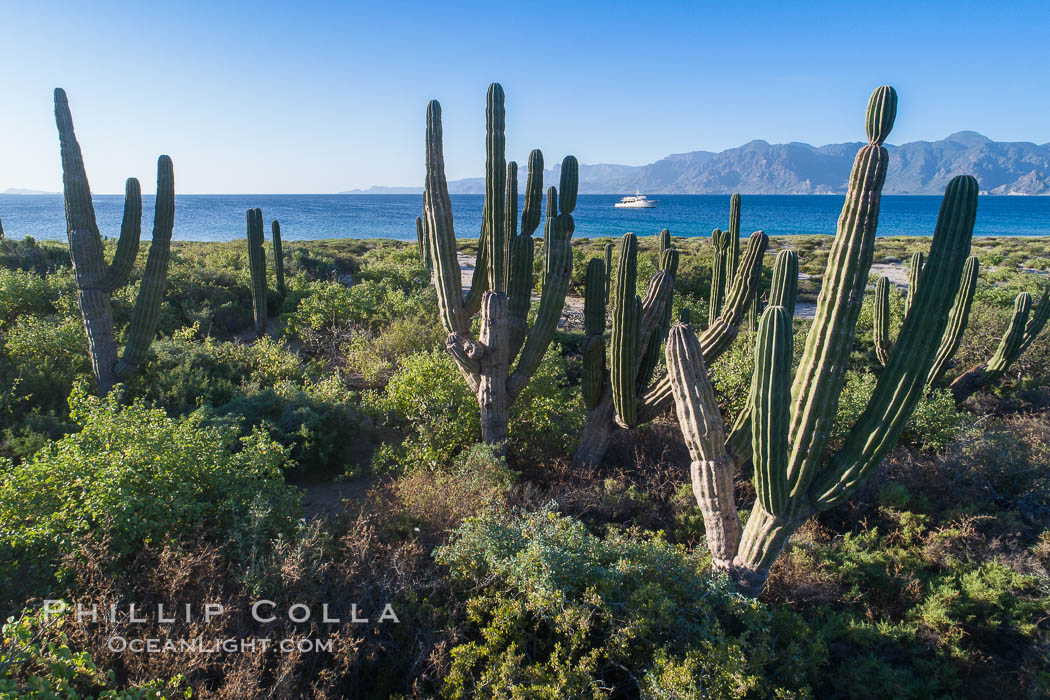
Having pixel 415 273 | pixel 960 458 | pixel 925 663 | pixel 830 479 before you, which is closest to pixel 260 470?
pixel 830 479

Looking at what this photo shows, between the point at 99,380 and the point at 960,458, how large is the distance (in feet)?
39.9

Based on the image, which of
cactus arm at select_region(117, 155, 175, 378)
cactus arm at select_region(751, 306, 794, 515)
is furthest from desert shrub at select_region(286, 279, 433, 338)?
cactus arm at select_region(751, 306, 794, 515)

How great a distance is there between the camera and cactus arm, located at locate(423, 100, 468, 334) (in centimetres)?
611

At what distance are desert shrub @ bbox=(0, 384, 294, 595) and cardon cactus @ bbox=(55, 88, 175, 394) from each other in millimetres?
3691

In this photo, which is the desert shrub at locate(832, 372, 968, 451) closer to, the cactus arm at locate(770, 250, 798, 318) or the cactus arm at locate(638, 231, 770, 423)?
the cactus arm at locate(638, 231, 770, 423)

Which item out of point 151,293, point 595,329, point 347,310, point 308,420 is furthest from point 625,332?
point 347,310

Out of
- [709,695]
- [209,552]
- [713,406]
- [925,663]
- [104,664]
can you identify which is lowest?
[925,663]

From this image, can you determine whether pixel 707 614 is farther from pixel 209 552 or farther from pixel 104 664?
pixel 104 664

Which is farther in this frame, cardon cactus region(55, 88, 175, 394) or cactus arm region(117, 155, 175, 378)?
cactus arm region(117, 155, 175, 378)

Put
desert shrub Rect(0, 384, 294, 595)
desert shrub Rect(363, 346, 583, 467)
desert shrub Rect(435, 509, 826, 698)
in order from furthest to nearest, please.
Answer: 1. desert shrub Rect(363, 346, 583, 467)
2. desert shrub Rect(0, 384, 294, 595)
3. desert shrub Rect(435, 509, 826, 698)

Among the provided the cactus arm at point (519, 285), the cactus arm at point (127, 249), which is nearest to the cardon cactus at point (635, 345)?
the cactus arm at point (519, 285)

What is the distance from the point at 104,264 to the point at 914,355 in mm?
10391

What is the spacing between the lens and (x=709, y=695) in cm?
320

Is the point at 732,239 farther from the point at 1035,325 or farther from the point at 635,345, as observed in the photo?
the point at 635,345
